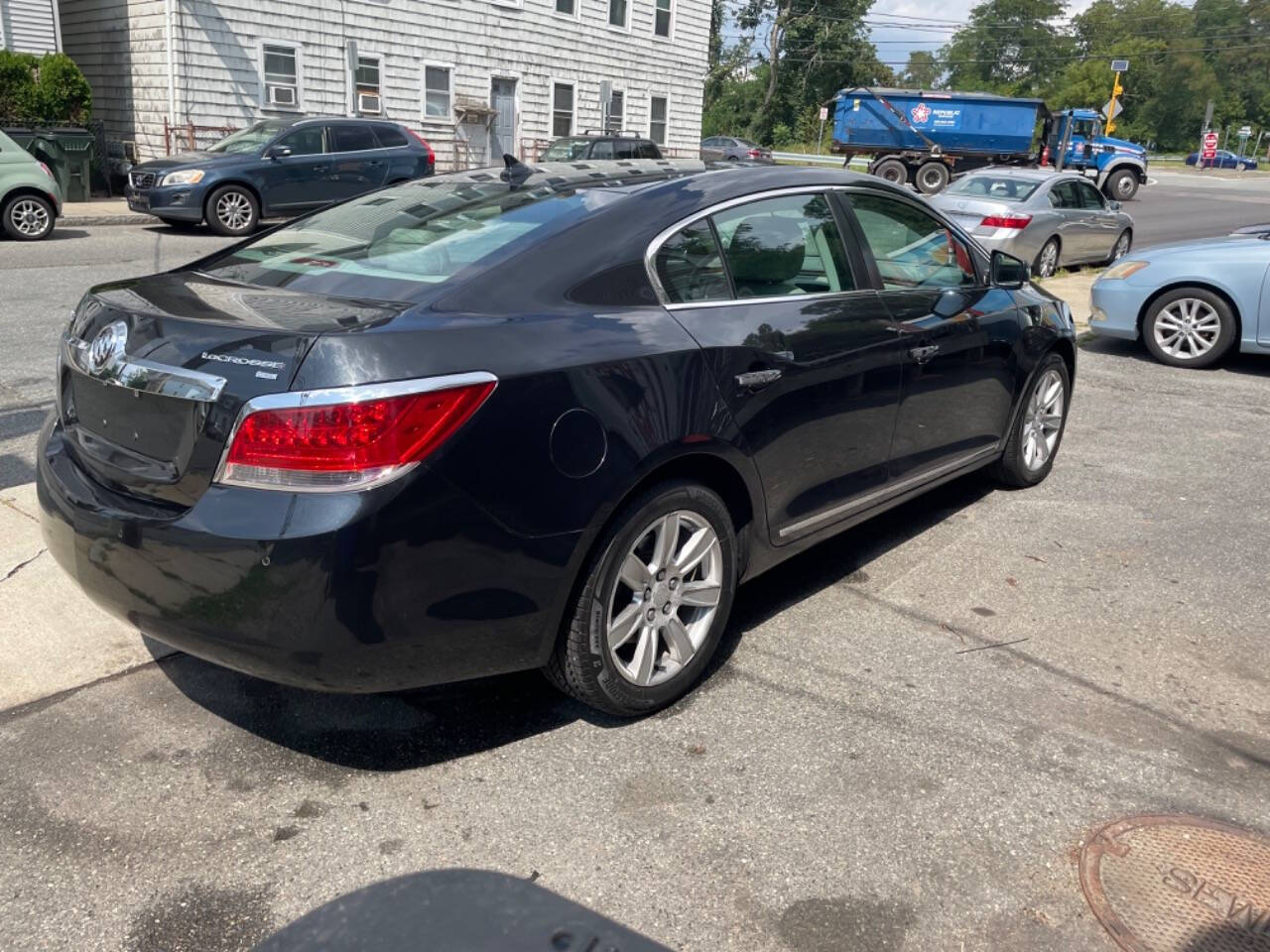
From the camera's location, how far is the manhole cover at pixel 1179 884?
2596 mm

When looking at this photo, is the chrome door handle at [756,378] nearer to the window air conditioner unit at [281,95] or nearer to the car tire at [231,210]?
the car tire at [231,210]

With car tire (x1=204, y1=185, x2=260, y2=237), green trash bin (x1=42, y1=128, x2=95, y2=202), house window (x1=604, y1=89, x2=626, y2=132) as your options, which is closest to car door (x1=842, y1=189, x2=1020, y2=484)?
car tire (x1=204, y1=185, x2=260, y2=237)

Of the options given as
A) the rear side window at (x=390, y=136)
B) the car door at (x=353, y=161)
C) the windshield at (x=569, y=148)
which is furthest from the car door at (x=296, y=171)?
the windshield at (x=569, y=148)

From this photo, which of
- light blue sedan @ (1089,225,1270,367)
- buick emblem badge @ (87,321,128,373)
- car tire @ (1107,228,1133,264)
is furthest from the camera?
car tire @ (1107,228,1133,264)

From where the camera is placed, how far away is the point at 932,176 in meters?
32.7

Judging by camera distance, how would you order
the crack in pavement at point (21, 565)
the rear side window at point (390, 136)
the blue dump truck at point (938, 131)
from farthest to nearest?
the blue dump truck at point (938, 131)
the rear side window at point (390, 136)
the crack in pavement at point (21, 565)

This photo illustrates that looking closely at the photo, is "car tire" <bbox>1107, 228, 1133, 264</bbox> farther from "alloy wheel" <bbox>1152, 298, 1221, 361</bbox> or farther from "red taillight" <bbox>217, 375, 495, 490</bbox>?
"red taillight" <bbox>217, 375, 495, 490</bbox>

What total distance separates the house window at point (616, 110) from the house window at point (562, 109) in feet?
4.92

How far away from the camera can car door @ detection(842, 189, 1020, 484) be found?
4.36 m

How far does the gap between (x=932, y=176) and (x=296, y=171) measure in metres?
22.1

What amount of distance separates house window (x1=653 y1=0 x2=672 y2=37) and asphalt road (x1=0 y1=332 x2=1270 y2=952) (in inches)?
1100

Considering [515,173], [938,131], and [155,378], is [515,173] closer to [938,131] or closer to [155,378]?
[155,378]

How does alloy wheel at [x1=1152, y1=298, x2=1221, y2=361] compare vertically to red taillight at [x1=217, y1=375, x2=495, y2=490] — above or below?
below

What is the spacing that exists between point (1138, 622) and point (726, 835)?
227cm
